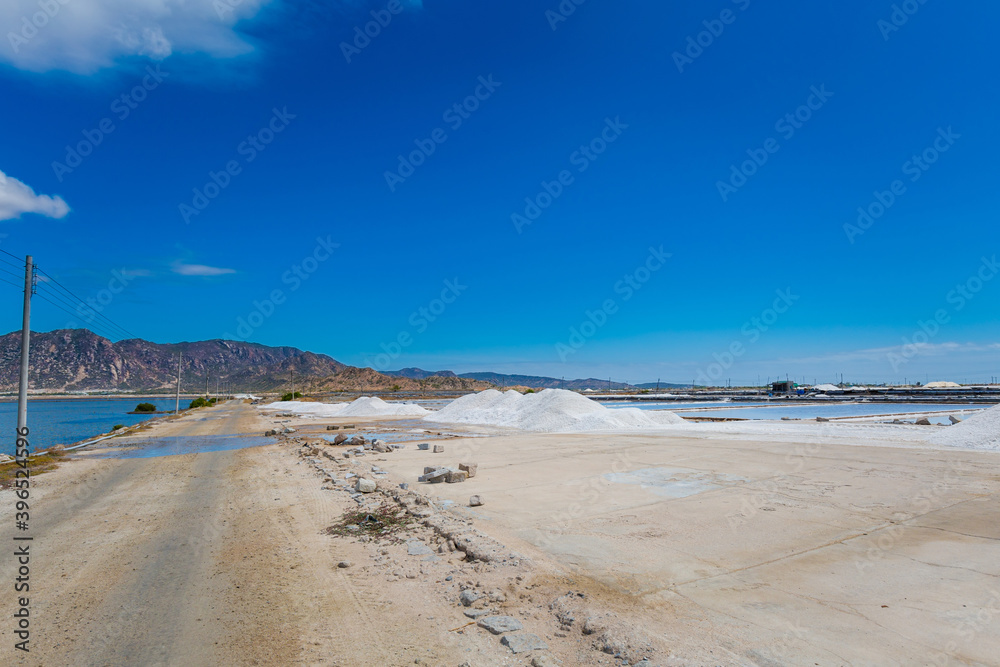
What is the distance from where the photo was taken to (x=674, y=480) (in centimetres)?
1219

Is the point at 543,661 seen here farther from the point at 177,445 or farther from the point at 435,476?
the point at 177,445

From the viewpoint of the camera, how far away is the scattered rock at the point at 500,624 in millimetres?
4781

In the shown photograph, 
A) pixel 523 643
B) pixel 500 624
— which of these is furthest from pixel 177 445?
pixel 523 643

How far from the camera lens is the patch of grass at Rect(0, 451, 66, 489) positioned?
43.8 ft

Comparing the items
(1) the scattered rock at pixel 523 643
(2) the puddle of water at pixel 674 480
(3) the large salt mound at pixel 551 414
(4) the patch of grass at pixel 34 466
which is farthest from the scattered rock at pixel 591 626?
(3) the large salt mound at pixel 551 414

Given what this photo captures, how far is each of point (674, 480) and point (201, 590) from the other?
9785 mm

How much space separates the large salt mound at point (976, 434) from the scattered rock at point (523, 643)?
62.5ft

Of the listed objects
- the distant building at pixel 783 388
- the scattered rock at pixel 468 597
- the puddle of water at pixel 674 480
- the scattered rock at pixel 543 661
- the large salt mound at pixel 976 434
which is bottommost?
the scattered rock at pixel 543 661

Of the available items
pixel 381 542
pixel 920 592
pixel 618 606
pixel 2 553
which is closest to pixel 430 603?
pixel 618 606

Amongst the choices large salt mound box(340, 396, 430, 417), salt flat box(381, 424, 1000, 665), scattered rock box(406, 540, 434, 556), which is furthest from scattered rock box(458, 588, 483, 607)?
large salt mound box(340, 396, 430, 417)

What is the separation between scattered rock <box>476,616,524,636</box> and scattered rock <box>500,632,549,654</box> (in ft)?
0.42

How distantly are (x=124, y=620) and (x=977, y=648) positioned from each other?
7596 millimetres

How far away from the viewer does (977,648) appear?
4.26 m

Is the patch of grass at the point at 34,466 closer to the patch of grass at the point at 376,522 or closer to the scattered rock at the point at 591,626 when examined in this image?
the patch of grass at the point at 376,522
